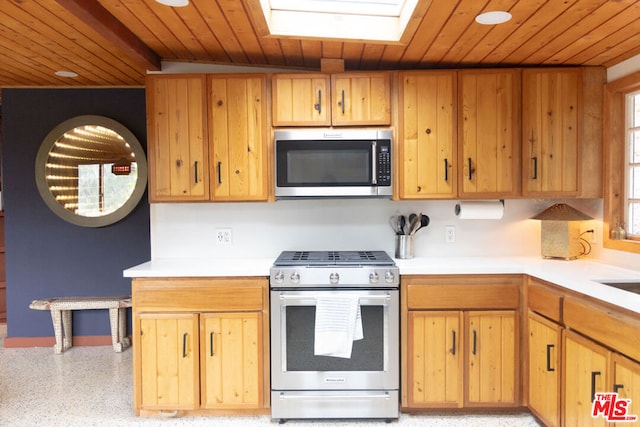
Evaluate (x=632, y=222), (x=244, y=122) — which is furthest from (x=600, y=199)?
(x=244, y=122)

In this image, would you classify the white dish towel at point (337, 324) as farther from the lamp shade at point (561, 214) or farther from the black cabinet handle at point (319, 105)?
the lamp shade at point (561, 214)

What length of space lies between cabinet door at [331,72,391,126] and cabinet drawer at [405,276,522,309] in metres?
1.06

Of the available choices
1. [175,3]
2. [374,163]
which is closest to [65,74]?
[175,3]

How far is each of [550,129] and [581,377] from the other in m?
1.47

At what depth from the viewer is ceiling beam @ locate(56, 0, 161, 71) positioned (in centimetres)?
173

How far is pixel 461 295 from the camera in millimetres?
2258

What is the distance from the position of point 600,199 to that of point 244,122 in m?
2.36

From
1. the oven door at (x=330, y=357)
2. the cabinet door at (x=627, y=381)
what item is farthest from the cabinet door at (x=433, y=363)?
the cabinet door at (x=627, y=381)

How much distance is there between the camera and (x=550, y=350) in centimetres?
203

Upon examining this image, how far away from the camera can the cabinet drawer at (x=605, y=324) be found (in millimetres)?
1522

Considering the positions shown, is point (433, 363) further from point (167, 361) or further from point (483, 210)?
point (167, 361)

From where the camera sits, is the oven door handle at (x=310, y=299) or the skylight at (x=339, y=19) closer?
the skylight at (x=339, y=19)

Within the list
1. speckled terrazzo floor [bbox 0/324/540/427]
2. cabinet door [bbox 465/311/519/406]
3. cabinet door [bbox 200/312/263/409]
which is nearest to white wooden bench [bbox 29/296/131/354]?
speckled terrazzo floor [bbox 0/324/540/427]

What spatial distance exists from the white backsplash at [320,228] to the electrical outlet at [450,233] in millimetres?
23
